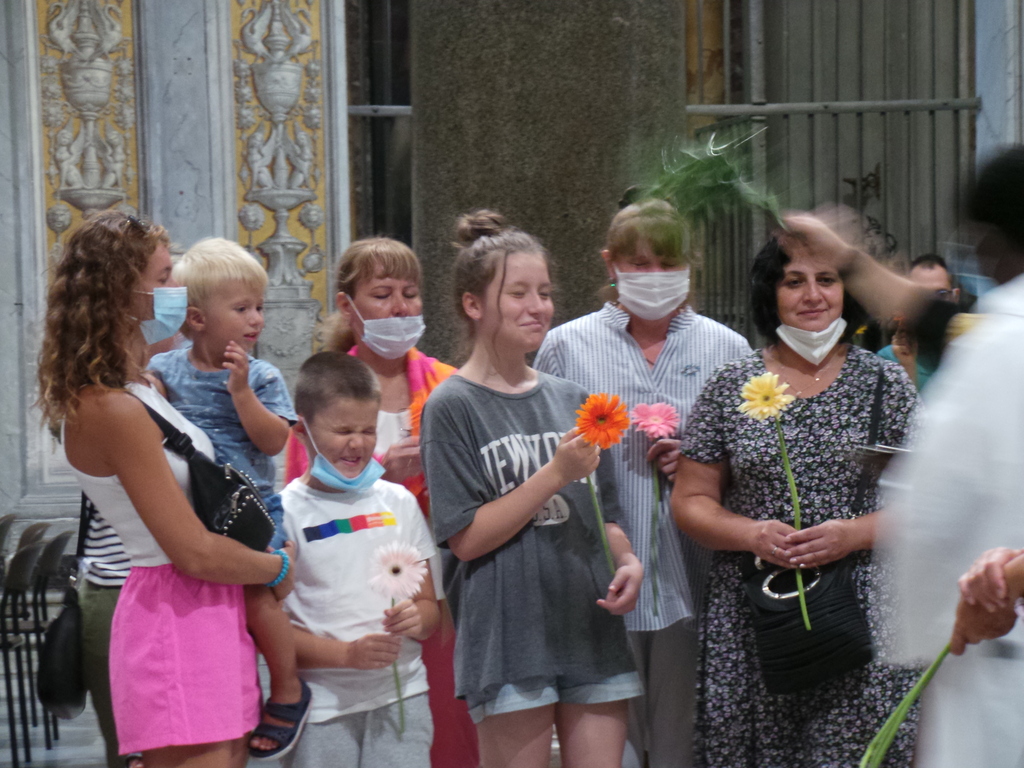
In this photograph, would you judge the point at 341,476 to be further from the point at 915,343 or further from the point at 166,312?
the point at 915,343

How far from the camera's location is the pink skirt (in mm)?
2410

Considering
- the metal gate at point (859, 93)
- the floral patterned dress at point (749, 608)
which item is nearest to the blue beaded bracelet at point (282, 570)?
the floral patterned dress at point (749, 608)

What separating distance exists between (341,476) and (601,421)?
62 cm

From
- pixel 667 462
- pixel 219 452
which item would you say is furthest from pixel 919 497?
pixel 219 452

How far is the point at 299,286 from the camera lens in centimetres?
750

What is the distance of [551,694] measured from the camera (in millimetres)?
2648

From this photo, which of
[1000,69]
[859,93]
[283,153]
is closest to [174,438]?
[283,153]

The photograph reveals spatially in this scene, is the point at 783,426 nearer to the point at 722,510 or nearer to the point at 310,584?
the point at 722,510

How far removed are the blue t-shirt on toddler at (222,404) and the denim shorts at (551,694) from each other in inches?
31.6

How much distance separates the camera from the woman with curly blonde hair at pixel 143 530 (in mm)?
2365

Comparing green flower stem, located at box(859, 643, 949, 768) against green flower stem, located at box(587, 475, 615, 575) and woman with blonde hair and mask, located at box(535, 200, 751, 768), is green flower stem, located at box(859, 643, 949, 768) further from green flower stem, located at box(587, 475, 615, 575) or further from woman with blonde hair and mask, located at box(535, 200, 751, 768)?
woman with blonde hair and mask, located at box(535, 200, 751, 768)

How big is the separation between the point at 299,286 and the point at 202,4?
67.8 inches

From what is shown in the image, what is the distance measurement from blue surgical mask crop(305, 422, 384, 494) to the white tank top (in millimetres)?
371

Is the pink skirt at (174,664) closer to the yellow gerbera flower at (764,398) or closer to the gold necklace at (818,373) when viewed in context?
the yellow gerbera flower at (764,398)
